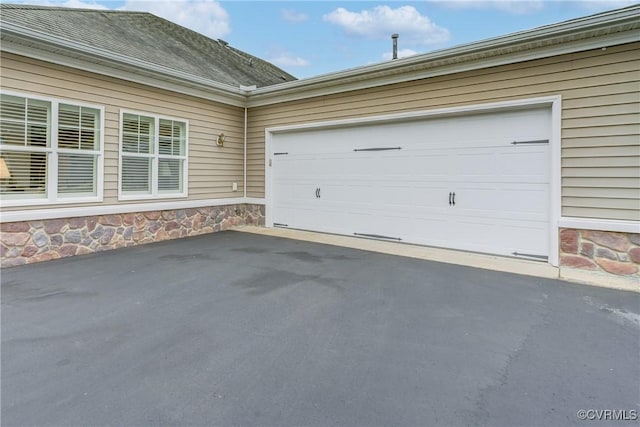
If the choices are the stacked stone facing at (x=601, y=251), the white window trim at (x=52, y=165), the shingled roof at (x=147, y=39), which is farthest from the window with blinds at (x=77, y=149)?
the stacked stone facing at (x=601, y=251)

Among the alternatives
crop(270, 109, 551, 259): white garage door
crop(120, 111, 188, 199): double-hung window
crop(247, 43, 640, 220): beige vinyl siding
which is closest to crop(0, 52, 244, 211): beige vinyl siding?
crop(120, 111, 188, 199): double-hung window

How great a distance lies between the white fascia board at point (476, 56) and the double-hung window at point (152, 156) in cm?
224

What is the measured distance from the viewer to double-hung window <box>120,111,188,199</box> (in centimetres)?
612

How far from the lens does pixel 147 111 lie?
6.31 m

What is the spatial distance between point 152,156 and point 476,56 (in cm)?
560

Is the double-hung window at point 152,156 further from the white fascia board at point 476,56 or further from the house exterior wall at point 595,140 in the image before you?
the house exterior wall at point 595,140

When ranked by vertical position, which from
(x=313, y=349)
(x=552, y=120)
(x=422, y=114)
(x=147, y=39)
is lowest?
(x=313, y=349)

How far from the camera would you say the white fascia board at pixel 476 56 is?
14.3 ft

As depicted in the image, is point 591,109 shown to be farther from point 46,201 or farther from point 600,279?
point 46,201

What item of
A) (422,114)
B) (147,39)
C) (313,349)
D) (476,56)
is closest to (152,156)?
(147,39)

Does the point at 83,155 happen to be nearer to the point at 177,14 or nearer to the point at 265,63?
the point at 177,14

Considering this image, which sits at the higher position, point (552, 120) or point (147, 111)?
point (147, 111)

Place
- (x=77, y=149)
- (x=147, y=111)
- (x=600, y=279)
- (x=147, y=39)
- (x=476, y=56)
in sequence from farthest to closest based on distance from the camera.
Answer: (x=147, y=39) → (x=147, y=111) → (x=77, y=149) → (x=476, y=56) → (x=600, y=279)

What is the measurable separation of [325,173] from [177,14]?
732 centimetres
